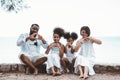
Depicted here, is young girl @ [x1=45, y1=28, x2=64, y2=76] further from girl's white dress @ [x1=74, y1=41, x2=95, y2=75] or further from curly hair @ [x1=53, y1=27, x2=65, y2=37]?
girl's white dress @ [x1=74, y1=41, x2=95, y2=75]

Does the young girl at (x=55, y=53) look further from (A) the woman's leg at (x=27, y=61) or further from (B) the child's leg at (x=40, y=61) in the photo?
(A) the woman's leg at (x=27, y=61)

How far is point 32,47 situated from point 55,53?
1.85ft

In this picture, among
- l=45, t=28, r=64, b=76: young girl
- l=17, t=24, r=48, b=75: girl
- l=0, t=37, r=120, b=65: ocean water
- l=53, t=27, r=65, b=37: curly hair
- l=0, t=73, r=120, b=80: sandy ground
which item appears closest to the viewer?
l=0, t=73, r=120, b=80: sandy ground

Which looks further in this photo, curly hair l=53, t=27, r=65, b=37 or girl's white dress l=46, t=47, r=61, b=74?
curly hair l=53, t=27, r=65, b=37

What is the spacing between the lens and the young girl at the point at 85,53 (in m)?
7.28

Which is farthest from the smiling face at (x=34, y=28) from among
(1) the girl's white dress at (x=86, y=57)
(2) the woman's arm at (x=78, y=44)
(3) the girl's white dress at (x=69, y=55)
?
(1) the girl's white dress at (x=86, y=57)

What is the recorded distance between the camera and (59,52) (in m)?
7.60

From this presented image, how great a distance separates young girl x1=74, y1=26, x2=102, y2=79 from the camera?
728 centimetres

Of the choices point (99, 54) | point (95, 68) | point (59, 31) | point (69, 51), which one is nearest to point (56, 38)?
point (59, 31)

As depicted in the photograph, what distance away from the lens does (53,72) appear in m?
7.27

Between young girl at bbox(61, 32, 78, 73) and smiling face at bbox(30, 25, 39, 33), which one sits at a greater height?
smiling face at bbox(30, 25, 39, 33)

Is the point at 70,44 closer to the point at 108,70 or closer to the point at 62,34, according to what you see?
the point at 62,34

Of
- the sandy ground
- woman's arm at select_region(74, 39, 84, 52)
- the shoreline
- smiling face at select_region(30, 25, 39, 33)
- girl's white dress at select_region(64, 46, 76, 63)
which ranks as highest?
smiling face at select_region(30, 25, 39, 33)

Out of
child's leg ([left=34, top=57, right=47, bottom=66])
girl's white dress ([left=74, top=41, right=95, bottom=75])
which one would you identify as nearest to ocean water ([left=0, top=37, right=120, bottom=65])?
girl's white dress ([left=74, top=41, right=95, bottom=75])
